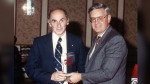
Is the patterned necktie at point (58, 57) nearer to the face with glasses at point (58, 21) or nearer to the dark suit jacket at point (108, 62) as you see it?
the face with glasses at point (58, 21)

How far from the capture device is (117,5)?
21.5 ft

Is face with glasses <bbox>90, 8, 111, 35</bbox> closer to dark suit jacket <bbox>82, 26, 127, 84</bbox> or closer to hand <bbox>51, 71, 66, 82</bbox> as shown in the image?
dark suit jacket <bbox>82, 26, 127, 84</bbox>

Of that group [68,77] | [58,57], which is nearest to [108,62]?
[68,77]

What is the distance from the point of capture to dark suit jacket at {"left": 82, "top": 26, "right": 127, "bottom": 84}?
1.25m

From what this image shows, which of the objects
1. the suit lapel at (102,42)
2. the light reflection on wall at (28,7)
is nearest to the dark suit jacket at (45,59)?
the suit lapel at (102,42)

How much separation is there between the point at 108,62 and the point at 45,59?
488 millimetres

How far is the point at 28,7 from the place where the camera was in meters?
6.16

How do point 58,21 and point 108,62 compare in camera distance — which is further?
point 58,21

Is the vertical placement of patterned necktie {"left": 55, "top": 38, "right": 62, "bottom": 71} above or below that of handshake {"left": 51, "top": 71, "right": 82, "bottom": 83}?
above

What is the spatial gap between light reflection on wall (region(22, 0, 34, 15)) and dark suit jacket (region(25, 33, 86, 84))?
4792 mm

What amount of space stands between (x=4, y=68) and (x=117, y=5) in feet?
20.9

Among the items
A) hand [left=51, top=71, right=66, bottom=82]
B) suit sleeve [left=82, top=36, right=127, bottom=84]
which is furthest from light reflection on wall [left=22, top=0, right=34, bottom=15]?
suit sleeve [left=82, top=36, right=127, bottom=84]

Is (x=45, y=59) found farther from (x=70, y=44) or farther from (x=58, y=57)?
(x=70, y=44)

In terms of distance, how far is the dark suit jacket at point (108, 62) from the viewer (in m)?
1.25
